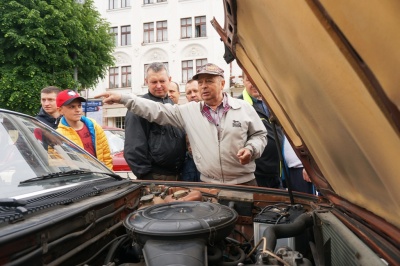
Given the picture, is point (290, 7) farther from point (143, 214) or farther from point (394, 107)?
point (143, 214)

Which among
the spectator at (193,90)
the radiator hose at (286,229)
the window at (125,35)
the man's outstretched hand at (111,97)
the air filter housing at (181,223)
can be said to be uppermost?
the window at (125,35)

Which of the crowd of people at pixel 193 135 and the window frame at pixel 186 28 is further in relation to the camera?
the window frame at pixel 186 28

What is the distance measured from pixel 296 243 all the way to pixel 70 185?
117cm

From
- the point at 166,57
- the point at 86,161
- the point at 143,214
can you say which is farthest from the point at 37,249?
the point at 166,57

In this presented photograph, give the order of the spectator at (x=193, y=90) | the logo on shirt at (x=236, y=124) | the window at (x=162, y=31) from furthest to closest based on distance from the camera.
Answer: the window at (x=162, y=31) < the spectator at (x=193, y=90) < the logo on shirt at (x=236, y=124)

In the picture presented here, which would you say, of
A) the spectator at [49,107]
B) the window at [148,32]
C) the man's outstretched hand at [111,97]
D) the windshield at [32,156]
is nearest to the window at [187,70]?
the window at [148,32]

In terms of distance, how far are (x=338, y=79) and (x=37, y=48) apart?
596 inches

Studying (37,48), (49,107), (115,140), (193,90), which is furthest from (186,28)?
(49,107)

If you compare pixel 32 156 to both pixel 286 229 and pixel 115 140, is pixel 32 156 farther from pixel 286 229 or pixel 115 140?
pixel 115 140

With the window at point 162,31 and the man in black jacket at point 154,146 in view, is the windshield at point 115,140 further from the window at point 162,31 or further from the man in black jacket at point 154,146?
the window at point 162,31

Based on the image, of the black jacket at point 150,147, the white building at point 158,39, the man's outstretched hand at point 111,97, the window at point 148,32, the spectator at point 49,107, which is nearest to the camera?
the man's outstretched hand at point 111,97

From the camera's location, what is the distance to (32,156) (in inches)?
69.9

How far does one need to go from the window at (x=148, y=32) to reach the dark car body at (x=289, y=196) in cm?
2167

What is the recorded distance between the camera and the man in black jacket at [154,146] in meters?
3.17
